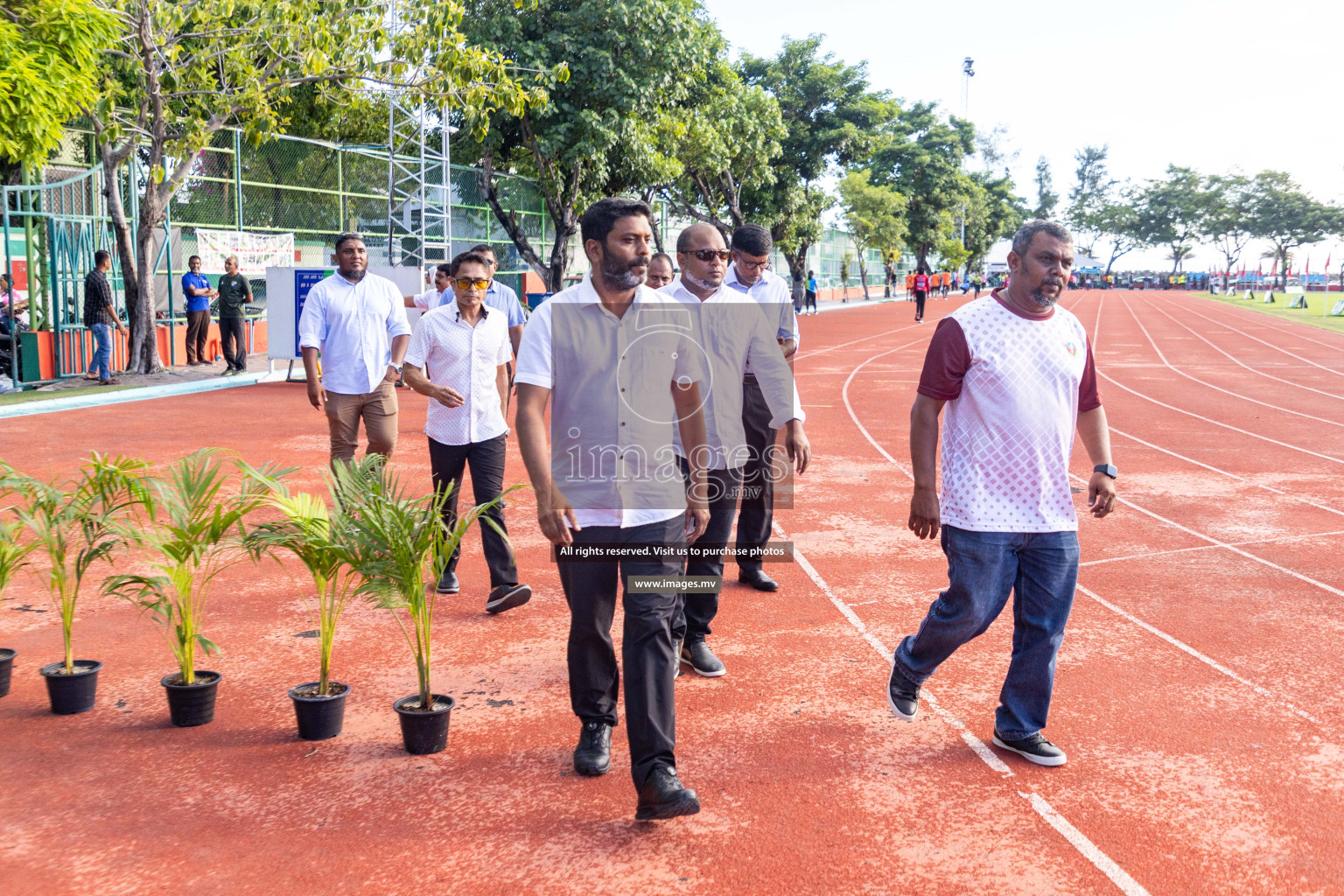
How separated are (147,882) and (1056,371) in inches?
134

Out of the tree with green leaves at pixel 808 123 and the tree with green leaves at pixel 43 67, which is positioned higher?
the tree with green leaves at pixel 808 123

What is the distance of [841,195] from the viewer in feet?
169

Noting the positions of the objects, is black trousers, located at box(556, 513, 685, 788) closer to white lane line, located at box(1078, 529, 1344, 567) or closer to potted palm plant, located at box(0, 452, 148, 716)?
potted palm plant, located at box(0, 452, 148, 716)

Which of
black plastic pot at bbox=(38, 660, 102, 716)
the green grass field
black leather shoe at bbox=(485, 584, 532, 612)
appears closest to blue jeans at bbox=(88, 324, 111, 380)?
black leather shoe at bbox=(485, 584, 532, 612)

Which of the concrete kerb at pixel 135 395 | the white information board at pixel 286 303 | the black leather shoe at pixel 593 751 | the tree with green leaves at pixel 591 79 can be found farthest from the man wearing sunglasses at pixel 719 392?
the tree with green leaves at pixel 591 79

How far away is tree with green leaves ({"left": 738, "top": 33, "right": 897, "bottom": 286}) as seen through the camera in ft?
130

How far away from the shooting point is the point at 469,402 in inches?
235

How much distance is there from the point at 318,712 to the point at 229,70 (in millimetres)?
14606

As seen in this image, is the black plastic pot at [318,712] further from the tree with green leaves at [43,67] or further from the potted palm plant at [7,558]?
the tree with green leaves at [43,67]

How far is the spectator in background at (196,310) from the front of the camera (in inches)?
698

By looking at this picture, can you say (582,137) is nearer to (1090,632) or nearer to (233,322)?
(233,322)

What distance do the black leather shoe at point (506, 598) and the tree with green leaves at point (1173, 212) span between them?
115 m

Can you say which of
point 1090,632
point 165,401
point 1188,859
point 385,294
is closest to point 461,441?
point 385,294

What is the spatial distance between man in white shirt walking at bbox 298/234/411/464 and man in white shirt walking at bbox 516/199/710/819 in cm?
338
